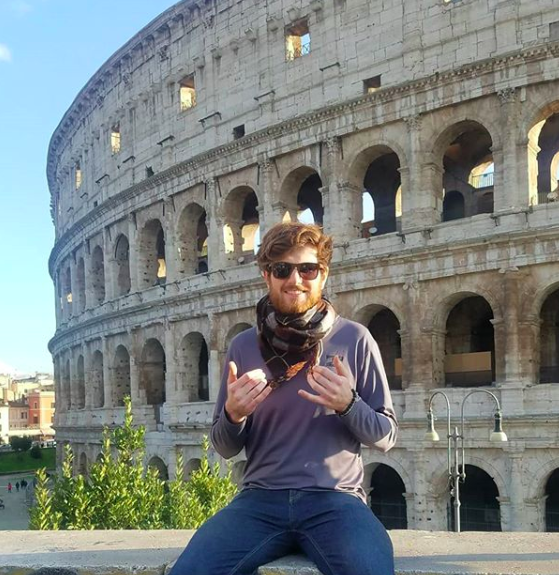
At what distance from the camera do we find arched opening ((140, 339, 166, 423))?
2805 cm

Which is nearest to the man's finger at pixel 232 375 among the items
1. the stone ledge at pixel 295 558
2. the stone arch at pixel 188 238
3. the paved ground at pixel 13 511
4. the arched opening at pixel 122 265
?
the stone ledge at pixel 295 558

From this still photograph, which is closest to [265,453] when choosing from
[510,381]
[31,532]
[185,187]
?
[31,532]

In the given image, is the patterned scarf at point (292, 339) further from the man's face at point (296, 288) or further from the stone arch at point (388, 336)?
the stone arch at point (388, 336)

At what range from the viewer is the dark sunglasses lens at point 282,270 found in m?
3.65

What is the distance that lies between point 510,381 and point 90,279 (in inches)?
821

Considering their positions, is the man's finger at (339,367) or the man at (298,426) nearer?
the man at (298,426)

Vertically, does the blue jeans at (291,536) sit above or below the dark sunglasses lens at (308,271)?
below

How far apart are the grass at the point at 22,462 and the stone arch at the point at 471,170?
4581cm

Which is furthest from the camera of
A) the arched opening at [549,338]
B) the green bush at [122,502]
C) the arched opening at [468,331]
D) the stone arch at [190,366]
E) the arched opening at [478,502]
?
the stone arch at [190,366]

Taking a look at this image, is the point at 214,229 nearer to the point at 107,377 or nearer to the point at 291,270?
the point at 107,377

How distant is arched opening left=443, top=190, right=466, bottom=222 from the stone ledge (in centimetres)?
2001

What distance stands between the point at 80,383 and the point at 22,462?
1282 inches

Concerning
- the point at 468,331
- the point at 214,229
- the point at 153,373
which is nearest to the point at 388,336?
the point at 468,331

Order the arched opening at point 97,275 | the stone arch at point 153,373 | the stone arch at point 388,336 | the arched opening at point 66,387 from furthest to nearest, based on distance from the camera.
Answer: the arched opening at point 66,387
the arched opening at point 97,275
the stone arch at point 153,373
the stone arch at point 388,336
